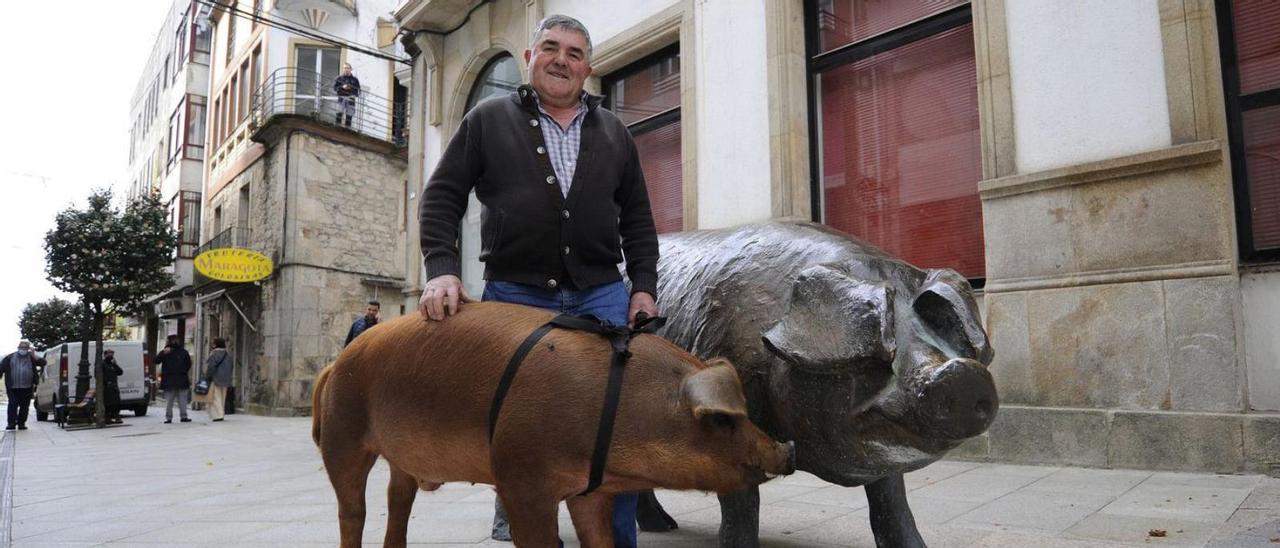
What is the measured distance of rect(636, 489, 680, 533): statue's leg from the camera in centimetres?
407

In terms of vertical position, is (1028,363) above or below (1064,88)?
below

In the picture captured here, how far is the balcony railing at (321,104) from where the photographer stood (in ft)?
70.8

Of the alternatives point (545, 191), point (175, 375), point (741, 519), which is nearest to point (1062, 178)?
point (741, 519)

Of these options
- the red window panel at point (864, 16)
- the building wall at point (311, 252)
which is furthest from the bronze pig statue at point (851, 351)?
the building wall at point (311, 252)

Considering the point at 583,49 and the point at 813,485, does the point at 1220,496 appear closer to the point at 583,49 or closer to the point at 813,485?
the point at 813,485

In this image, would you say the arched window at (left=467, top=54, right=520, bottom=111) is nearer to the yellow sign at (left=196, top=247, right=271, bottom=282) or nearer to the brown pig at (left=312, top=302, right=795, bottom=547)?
the yellow sign at (left=196, top=247, right=271, bottom=282)

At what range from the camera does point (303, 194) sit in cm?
1986

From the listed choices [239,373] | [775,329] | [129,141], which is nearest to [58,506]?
[775,329]

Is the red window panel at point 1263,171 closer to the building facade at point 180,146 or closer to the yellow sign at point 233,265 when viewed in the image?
the yellow sign at point 233,265

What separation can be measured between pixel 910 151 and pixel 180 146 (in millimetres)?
29057

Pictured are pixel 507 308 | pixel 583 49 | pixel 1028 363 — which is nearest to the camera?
pixel 507 308

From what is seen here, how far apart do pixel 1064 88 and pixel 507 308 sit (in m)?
5.71

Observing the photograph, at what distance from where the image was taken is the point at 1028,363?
6.20 metres

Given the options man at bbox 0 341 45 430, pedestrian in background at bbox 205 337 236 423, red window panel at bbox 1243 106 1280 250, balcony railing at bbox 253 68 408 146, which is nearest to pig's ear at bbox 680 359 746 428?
red window panel at bbox 1243 106 1280 250
